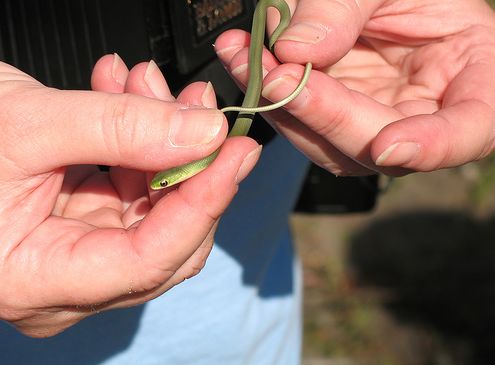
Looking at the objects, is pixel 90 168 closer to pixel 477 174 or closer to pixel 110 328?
pixel 110 328

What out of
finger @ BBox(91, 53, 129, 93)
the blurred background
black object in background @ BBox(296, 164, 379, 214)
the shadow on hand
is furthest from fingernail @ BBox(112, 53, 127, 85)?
the shadow on hand

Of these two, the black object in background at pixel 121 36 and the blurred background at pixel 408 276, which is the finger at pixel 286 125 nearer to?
the black object in background at pixel 121 36

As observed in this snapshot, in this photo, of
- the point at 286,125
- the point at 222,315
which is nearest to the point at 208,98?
the point at 286,125

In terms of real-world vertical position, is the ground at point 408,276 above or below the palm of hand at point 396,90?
below

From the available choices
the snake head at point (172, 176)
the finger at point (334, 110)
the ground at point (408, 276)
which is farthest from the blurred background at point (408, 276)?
the snake head at point (172, 176)

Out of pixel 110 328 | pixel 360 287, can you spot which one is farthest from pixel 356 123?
pixel 360 287

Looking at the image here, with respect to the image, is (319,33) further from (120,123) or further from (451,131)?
(120,123)
